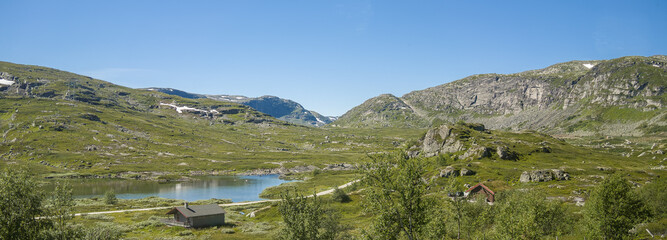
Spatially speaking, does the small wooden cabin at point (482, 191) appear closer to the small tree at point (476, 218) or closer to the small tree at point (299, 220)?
the small tree at point (476, 218)

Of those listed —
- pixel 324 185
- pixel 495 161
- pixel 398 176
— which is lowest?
pixel 324 185

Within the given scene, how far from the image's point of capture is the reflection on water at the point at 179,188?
143625 millimetres

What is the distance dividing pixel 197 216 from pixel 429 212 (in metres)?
67.5

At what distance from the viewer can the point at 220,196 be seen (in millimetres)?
145875

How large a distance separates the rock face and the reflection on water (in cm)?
11314

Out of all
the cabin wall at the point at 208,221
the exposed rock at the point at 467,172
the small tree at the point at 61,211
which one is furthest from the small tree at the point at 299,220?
the exposed rock at the point at 467,172

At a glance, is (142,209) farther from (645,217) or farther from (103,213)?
(645,217)

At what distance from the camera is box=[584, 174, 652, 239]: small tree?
4838cm

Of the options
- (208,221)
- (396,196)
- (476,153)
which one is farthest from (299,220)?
(476,153)

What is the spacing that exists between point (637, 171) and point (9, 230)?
643ft

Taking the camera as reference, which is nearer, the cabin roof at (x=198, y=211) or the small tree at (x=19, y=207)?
the small tree at (x=19, y=207)

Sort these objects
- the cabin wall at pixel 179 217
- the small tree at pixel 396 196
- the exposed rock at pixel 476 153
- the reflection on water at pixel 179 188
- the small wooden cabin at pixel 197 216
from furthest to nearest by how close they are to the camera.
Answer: the exposed rock at pixel 476 153 < the reflection on water at pixel 179 188 < the cabin wall at pixel 179 217 < the small wooden cabin at pixel 197 216 < the small tree at pixel 396 196

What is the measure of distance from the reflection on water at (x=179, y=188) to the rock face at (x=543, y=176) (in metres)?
113

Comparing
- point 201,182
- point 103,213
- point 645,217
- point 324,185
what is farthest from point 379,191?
point 201,182
